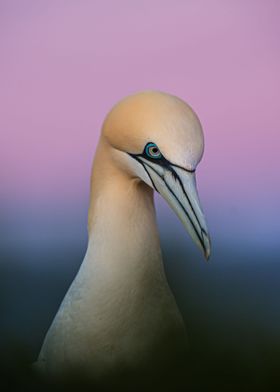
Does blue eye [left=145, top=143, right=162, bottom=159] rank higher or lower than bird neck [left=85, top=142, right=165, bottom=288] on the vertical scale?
higher

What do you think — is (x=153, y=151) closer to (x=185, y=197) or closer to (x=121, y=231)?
(x=185, y=197)

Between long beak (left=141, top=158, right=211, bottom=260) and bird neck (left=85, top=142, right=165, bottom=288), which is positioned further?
bird neck (left=85, top=142, right=165, bottom=288)

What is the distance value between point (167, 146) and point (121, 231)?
1.66 ft

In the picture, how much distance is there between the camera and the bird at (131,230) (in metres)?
1.86

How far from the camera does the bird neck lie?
7.20ft

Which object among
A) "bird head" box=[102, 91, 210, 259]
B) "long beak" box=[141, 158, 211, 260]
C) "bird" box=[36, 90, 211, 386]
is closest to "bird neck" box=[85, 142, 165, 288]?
"bird" box=[36, 90, 211, 386]

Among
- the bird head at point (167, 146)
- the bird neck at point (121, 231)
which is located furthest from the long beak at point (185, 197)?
the bird neck at point (121, 231)

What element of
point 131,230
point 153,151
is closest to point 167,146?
point 153,151

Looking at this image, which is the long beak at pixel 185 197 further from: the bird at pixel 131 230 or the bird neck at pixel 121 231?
the bird neck at pixel 121 231

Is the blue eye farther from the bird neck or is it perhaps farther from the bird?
the bird neck

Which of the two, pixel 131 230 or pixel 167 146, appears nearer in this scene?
pixel 167 146

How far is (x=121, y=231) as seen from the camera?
2229mm

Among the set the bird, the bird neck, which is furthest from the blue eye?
the bird neck

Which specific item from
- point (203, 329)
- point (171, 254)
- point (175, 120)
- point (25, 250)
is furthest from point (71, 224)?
point (203, 329)
